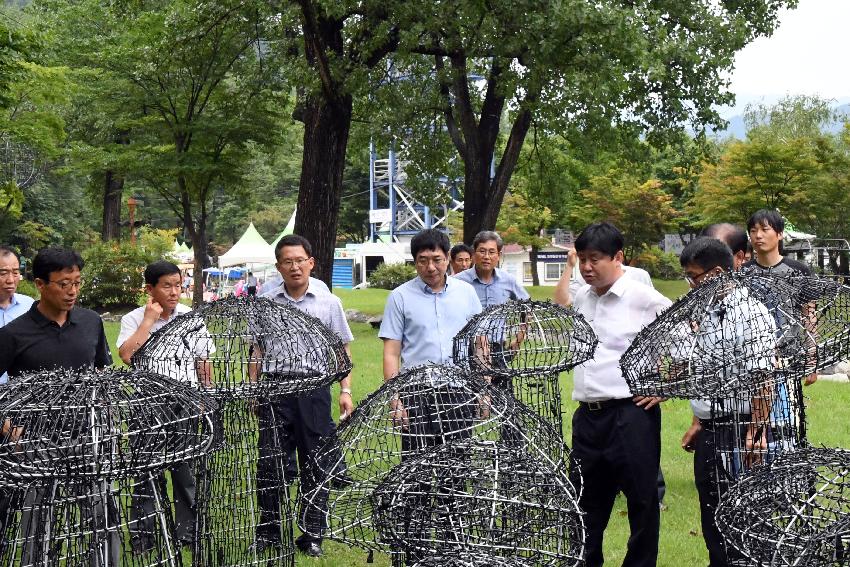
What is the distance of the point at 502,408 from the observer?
4137 mm

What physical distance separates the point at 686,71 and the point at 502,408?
491 inches

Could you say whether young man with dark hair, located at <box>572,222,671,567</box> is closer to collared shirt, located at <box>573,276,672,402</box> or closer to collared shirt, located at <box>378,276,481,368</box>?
collared shirt, located at <box>573,276,672,402</box>

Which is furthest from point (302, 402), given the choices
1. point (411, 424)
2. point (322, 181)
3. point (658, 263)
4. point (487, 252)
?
point (658, 263)

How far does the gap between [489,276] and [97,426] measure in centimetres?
431

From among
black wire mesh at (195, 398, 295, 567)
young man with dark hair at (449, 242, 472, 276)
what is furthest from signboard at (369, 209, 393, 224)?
black wire mesh at (195, 398, 295, 567)

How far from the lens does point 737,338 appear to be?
4.11m

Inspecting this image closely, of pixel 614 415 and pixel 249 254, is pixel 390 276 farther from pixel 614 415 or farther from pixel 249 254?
pixel 614 415

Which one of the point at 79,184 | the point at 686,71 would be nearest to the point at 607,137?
the point at 686,71

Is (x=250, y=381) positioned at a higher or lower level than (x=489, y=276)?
lower

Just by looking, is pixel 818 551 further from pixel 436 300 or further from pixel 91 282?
pixel 91 282

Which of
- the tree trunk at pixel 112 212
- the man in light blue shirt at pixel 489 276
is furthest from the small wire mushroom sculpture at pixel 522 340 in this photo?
the tree trunk at pixel 112 212

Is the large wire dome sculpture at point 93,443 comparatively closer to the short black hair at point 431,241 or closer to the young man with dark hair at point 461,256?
the short black hair at point 431,241

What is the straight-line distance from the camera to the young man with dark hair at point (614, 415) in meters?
4.56

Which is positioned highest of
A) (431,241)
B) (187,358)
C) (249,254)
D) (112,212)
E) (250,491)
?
(112,212)
